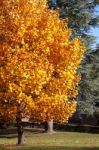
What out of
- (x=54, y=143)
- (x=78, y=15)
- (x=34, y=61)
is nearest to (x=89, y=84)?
(x=78, y=15)

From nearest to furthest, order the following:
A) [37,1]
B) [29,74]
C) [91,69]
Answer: [29,74] → [37,1] → [91,69]

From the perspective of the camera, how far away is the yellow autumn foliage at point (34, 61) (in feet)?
88.9

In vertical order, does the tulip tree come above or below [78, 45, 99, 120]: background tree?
above

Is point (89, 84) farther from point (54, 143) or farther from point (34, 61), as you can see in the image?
point (34, 61)

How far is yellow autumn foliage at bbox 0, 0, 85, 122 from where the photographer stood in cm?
2711

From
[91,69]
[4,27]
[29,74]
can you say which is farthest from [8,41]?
[91,69]

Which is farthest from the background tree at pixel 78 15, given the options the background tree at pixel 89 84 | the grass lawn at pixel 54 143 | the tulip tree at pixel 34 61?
the tulip tree at pixel 34 61

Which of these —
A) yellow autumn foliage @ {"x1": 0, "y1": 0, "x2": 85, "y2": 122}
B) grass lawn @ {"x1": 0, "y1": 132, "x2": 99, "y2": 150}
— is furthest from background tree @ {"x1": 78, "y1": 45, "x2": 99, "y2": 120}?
yellow autumn foliage @ {"x1": 0, "y1": 0, "x2": 85, "y2": 122}

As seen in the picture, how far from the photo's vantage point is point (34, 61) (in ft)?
90.8

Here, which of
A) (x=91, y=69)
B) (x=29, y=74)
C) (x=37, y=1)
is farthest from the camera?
(x=91, y=69)

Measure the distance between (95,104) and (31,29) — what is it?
79.6ft

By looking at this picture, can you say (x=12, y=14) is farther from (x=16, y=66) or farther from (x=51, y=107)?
(x=51, y=107)

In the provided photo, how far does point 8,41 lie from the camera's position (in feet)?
93.6

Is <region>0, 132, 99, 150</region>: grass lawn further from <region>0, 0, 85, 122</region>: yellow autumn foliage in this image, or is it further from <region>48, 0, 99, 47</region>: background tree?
<region>48, 0, 99, 47</region>: background tree
